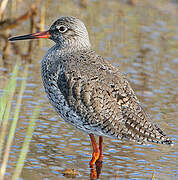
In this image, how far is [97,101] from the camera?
648 centimetres

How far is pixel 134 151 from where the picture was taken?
7102 mm

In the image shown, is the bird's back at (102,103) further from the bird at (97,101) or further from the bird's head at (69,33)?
the bird's head at (69,33)

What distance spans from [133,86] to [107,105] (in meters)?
2.84

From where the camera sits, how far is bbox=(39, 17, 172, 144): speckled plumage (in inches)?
253

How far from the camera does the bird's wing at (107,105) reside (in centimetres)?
642

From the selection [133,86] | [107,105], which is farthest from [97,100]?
[133,86]

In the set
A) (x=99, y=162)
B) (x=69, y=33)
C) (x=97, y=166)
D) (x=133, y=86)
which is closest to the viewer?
(x=97, y=166)

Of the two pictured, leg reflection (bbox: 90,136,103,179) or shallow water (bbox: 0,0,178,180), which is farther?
shallow water (bbox: 0,0,178,180)

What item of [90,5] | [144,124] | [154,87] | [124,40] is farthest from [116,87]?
[90,5]

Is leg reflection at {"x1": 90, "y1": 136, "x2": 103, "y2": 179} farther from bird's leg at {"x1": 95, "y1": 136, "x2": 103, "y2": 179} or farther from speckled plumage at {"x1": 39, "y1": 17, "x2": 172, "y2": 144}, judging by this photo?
speckled plumage at {"x1": 39, "y1": 17, "x2": 172, "y2": 144}

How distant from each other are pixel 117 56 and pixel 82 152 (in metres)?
3.78

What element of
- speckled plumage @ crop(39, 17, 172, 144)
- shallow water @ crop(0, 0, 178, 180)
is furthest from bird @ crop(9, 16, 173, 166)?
shallow water @ crop(0, 0, 178, 180)

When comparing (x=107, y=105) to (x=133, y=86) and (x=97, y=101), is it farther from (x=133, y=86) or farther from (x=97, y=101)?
(x=133, y=86)

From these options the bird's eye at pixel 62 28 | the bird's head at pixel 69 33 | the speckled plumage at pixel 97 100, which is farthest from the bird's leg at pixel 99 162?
the bird's eye at pixel 62 28
